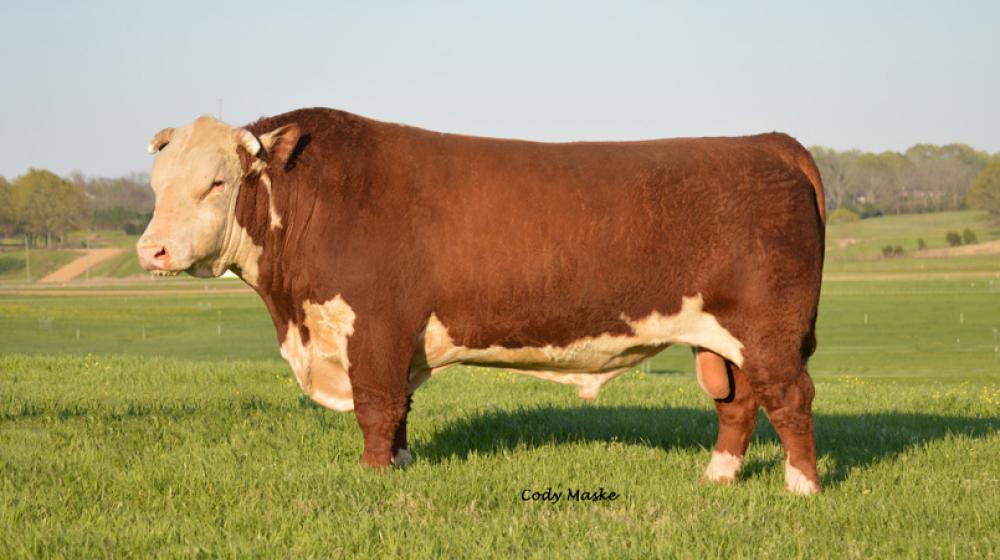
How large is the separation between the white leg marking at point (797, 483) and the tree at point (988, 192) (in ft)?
537

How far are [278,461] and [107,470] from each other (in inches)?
44.1

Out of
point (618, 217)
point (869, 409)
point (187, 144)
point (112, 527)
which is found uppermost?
point (187, 144)

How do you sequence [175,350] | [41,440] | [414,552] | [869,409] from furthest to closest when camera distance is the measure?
[175,350] < [869,409] < [41,440] < [414,552]

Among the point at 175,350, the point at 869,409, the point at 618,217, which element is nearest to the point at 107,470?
the point at 618,217

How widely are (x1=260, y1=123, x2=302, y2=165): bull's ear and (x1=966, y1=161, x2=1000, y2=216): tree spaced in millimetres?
164846

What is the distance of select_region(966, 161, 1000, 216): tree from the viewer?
515 ft

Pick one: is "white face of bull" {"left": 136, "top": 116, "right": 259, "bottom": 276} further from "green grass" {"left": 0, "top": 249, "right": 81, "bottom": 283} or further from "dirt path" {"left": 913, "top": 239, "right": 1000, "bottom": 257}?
"dirt path" {"left": 913, "top": 239, "right": 1000, "bottom": 257}

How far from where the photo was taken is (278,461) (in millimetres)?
7418

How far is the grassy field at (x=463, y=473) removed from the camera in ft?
17.5

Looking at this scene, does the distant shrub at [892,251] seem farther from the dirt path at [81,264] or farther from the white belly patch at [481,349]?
the white belly patch at [481,349]

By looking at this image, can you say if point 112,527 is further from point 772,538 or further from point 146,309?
point 146,309

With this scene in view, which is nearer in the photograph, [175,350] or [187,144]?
[187,144]

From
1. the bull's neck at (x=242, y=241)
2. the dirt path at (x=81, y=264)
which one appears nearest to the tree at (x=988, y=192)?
the dirt path at (x=81, y=264)

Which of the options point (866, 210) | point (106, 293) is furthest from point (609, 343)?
point (866, 210)
